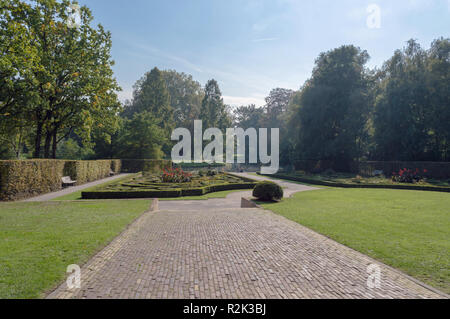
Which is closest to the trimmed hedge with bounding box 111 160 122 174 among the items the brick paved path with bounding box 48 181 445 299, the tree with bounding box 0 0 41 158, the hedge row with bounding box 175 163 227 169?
the tree with bounding box 0 0 41 158

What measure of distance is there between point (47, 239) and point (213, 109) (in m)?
45.1

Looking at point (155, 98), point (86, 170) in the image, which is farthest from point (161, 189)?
point (155, 98)

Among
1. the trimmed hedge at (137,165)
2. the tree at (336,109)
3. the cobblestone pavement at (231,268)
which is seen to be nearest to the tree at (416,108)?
the tree at (336,109)

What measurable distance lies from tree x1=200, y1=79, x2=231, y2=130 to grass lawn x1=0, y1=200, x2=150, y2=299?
39.2 metres

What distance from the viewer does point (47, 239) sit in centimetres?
612

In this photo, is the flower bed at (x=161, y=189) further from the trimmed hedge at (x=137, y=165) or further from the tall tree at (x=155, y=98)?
the tall tree at (x=155, y=98)

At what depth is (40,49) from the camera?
61.5 feet

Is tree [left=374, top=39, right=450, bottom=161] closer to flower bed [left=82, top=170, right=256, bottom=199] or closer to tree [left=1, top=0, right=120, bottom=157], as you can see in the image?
flower bed [left=82, top=170, right=256, bottom=199]

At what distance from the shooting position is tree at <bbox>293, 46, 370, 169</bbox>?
34.0 meters

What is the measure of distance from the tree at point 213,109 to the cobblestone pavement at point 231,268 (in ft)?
140

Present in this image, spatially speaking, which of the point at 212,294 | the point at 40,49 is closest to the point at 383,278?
the point at 212,294

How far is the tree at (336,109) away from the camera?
34031 millimetres

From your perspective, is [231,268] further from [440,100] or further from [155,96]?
[155,96]

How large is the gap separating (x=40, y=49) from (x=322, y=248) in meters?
22.3
